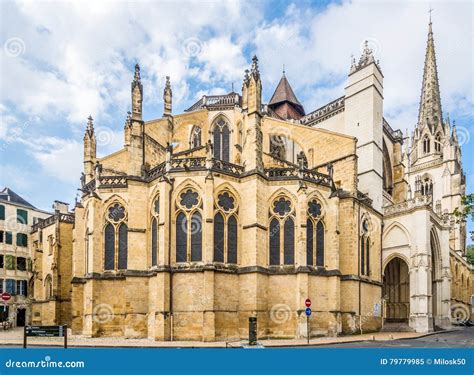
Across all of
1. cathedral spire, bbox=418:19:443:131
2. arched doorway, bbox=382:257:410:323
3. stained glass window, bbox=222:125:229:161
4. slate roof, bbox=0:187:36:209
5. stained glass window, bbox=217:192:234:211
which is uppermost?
cathedral spire, bbox=418:19:443:131

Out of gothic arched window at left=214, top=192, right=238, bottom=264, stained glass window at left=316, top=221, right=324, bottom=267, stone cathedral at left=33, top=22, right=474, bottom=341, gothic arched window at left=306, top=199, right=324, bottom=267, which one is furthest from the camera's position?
stained glass window at left=316, top=221, right=324, bottom=267

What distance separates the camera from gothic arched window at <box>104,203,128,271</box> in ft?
74.8

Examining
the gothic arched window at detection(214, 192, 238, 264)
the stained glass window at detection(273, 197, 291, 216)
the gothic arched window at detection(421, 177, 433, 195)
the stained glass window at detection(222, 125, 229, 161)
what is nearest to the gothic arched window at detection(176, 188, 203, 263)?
the gothic arched window at detection(214, 192, 238, 264)

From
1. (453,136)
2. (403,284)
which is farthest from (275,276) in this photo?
(453,136)

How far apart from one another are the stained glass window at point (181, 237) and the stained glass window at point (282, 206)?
4907 millimetres

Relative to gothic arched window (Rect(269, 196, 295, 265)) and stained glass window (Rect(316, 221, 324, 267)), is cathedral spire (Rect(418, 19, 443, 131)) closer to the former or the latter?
stained glass window (Rect(316, 221, 324, 267))

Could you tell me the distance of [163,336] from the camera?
19391 millimetres

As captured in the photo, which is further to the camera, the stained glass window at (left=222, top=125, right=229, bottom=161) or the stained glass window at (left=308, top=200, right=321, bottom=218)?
the stained glass window at (left=222, top=125, right=229, bottom=161)

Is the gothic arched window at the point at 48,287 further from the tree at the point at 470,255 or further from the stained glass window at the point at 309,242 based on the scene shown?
the tree at the point at 470,255

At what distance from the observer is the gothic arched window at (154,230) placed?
21688mm

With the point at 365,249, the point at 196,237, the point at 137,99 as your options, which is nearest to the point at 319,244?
the point at 365,249

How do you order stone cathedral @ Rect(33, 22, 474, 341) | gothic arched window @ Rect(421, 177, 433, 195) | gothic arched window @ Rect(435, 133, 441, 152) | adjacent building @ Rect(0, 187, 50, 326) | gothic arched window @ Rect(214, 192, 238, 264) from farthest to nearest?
gothic arched window @ Rect(435, 133, 441, 152), gothic arched window @ Rect(421, 177, 433, 195), adjacent building @ Rect(0, 187, 50, 326), gothic arched window @ Rect(214, 192, 238, 264), stone cathedral @ Rect(33, 22, 474, 341)

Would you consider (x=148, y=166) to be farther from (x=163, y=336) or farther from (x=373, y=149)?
(x=373, y=149)

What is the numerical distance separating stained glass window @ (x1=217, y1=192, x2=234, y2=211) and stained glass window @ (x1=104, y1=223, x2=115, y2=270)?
6.28 m
